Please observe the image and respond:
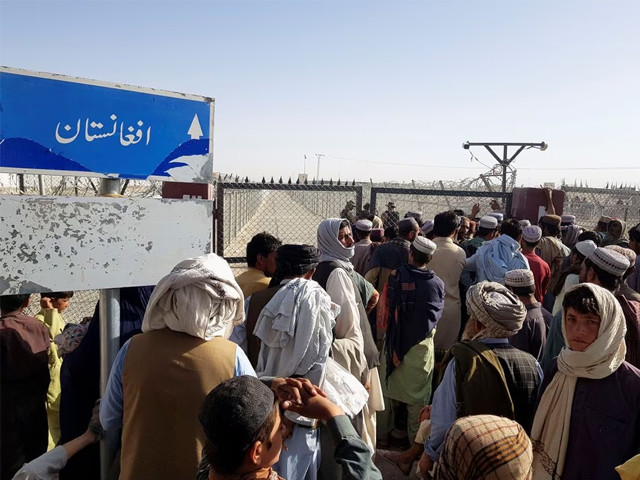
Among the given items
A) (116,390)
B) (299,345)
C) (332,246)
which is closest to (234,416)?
(116,390)

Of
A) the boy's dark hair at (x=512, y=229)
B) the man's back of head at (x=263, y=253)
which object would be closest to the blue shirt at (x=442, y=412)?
the man's back of head at (x=263, y=253)

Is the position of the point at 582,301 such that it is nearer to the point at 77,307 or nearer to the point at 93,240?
the point at 93,240

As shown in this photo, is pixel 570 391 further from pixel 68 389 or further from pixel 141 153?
pixel 68 389

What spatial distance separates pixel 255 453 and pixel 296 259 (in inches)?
55.6

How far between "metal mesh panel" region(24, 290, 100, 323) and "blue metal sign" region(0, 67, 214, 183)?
548 cm

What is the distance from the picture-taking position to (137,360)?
1631 millimetres

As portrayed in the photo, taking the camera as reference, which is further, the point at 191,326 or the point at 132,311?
the point at 132,311

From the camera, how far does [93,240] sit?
1.79m

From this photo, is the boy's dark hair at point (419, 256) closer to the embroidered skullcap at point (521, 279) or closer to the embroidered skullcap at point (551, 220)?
the embroidered skullcap at point (521, 279)

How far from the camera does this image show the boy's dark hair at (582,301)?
201 cm

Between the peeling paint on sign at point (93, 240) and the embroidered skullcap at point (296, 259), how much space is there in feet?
1.97

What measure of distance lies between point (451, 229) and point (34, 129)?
12.6 feet

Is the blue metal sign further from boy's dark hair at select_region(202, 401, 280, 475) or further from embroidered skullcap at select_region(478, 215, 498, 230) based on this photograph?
embroidered skullcap at select_region(478, 215, 498, 230)

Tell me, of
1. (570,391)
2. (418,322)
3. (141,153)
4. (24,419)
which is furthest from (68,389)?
(418,322)
